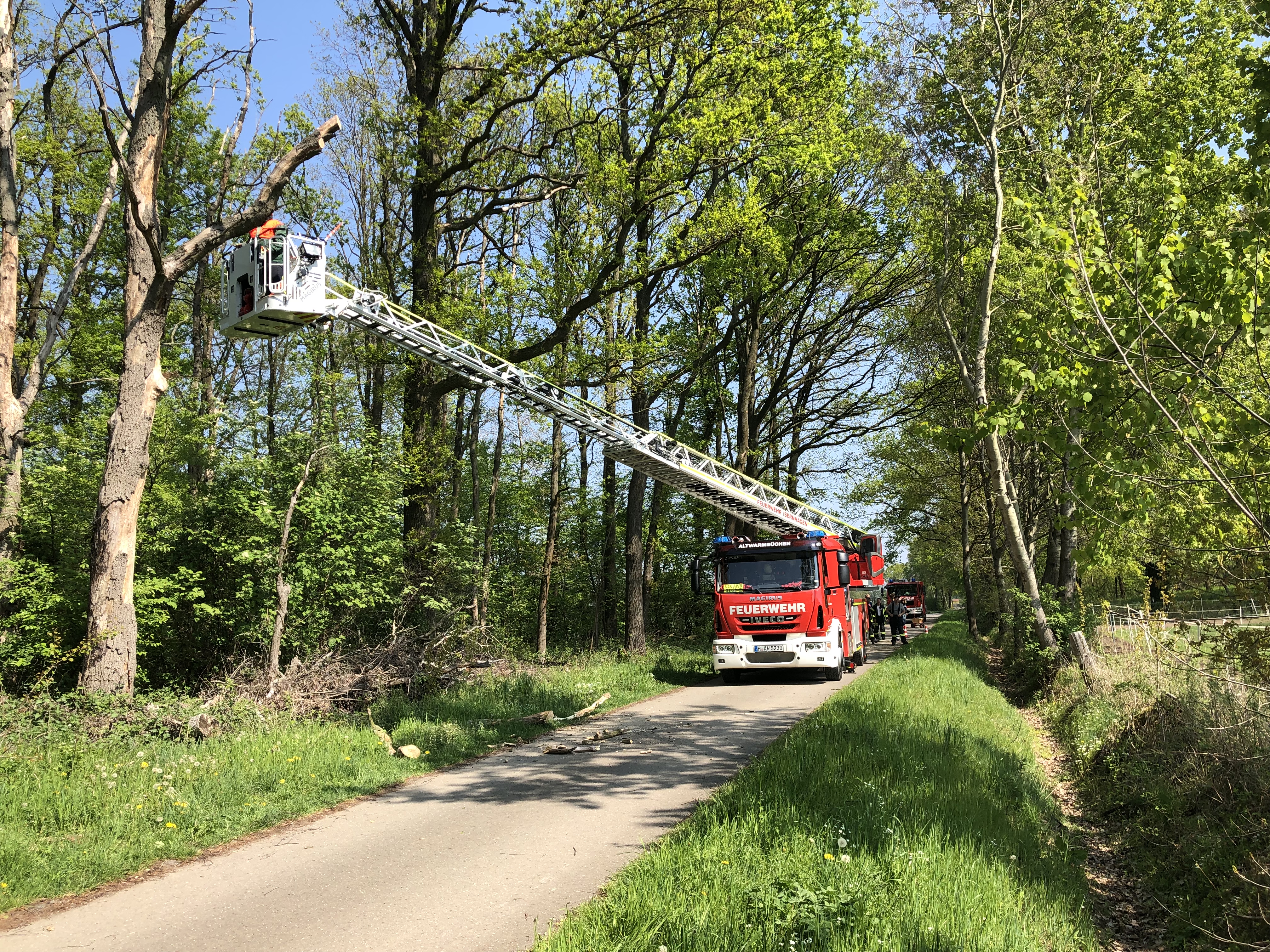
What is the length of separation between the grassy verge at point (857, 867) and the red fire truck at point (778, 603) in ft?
26.8

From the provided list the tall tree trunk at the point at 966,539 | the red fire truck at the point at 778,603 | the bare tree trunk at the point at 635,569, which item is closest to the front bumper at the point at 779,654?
the red fire truck at the point at 778,603

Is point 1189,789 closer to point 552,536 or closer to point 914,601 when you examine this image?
point 552,536

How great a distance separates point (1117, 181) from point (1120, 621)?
9341 millimetres

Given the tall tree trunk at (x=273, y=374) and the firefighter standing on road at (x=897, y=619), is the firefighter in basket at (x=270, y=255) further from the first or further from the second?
the firefighter standing on road at (x=897, y=619)

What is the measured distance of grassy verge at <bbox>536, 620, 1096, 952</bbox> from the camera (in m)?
4.50

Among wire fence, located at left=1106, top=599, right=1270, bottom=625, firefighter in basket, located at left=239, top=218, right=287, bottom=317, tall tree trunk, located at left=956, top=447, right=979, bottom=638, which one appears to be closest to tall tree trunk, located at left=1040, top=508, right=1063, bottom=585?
tall tree trunk, located at left=956, top=447, right=979, bottom=638

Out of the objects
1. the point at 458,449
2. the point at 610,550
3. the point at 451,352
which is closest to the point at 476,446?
the point at 458,449

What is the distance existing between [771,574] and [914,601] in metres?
36.9

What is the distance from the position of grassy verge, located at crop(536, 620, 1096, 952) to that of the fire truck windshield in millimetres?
8392

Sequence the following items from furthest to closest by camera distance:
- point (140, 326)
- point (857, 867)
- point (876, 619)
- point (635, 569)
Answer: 1. point (876, 619)
2. point (635, 569)
3. point (140, 326)
4. point (857, 867)

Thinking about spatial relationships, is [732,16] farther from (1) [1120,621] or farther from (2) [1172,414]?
(1) [1120,621]

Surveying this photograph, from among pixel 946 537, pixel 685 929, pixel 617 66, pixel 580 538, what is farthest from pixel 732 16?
pixel 946 537

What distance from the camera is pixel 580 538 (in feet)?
111

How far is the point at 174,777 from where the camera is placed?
7859 mm
